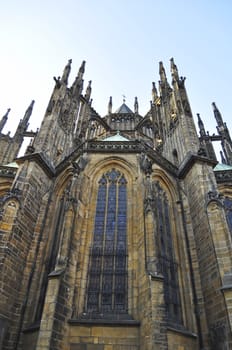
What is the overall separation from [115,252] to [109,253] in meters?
0.23

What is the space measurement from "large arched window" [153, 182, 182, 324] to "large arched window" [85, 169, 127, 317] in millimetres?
1519

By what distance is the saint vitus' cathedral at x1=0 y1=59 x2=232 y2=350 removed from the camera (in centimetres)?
752

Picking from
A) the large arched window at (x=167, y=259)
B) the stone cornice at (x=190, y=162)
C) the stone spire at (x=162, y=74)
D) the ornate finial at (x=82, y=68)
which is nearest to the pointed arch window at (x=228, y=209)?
the stone cornice at (x=190, y=162)

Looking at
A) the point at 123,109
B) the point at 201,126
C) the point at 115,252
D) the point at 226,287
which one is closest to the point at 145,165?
A: the point at 115,252

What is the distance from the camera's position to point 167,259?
999cm

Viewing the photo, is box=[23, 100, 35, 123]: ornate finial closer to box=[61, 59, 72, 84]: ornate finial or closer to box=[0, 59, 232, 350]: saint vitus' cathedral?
box=[61, 59, 72, 84]: ornate finial

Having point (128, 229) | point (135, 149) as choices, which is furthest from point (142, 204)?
point (135, 149)

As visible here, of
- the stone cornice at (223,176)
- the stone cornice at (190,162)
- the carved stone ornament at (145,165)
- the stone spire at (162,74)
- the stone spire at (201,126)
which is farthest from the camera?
the stone spire at (201,126)

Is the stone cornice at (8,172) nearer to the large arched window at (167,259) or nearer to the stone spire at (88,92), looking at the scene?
the large arched window at (167,259)

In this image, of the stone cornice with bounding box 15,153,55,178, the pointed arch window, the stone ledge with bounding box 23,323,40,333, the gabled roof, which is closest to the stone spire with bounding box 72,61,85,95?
the stone cornice with bounding box 15,153,55,178

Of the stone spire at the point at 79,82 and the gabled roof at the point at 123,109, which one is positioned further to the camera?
the gabled roof at the point at 123,109

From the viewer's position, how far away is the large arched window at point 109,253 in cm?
845

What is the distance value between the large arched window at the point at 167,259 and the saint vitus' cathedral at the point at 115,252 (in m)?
0.05

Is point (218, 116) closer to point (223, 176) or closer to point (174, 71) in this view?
point (174, 71)
